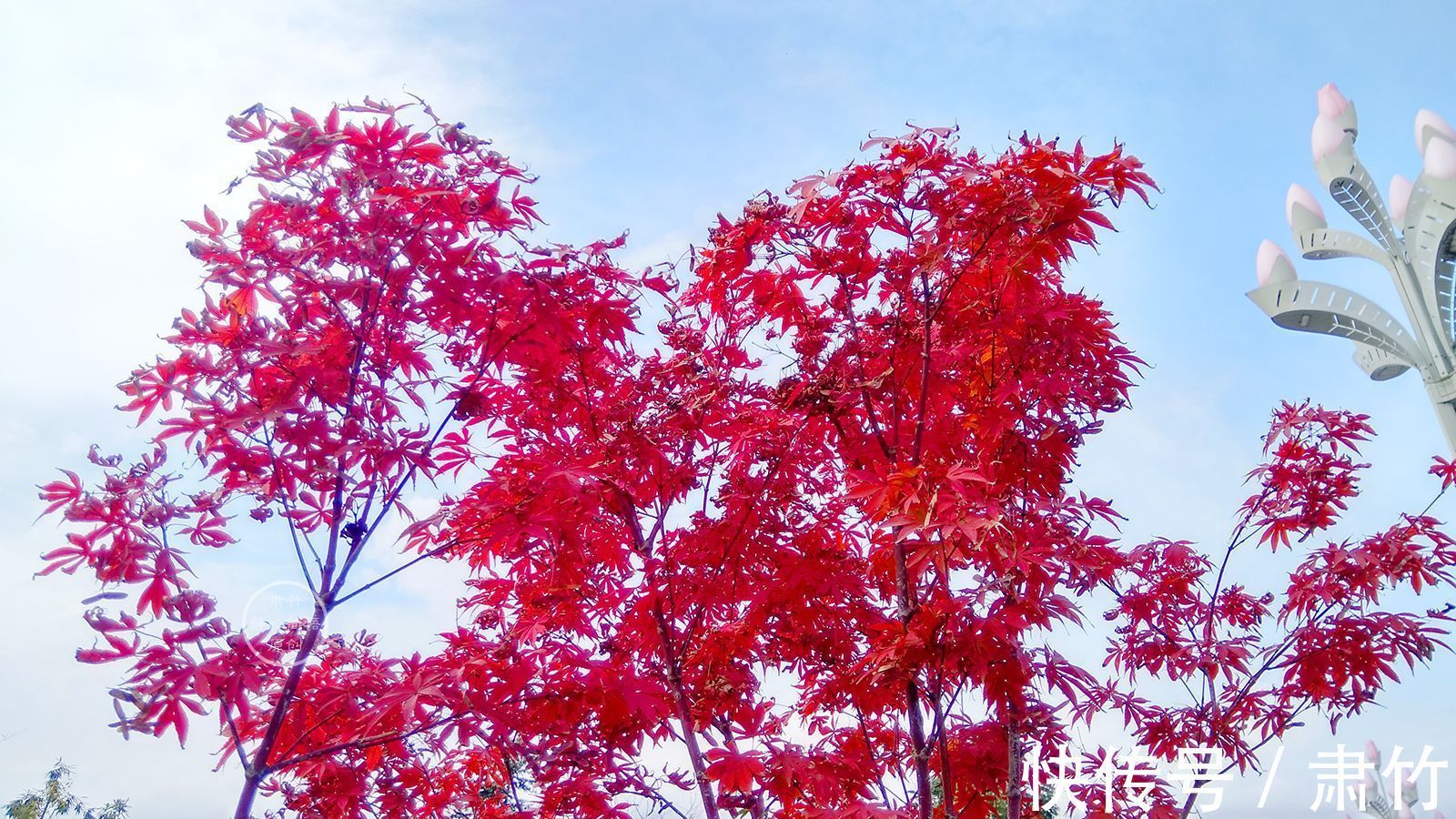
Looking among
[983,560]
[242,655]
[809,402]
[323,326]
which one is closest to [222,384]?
[323,326]

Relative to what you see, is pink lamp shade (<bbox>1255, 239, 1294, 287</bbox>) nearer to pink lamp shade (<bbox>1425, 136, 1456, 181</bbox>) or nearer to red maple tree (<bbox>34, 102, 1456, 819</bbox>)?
pink lamp shade (<bbox>1425, 136, 1456, 181</bbox>)

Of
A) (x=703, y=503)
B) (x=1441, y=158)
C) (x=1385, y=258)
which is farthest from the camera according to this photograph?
(x=1385, y=258)

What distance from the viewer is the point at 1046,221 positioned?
3.14m

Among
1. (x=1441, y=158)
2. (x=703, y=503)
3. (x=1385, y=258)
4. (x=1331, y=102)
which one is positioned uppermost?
(x=1331, y=102)

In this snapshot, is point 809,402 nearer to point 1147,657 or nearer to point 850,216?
point 850,216

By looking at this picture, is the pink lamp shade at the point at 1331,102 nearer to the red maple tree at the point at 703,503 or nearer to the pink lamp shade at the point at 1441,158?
the pink lamp shade at the point at 1441,158

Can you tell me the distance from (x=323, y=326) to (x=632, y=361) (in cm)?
139

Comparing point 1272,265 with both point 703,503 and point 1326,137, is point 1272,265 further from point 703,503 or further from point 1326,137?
point 703,503

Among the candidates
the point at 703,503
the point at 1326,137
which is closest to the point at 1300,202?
the point at 1326,137

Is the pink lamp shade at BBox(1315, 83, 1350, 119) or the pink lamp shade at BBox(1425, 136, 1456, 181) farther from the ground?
the pink lamp shade at BBox(1315, 83, 1350, 119)

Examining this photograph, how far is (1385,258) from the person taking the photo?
1043 cm

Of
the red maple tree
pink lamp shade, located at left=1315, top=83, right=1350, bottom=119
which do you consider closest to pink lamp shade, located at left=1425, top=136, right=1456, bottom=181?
pink lamp shade, located at left=1315, top=83, right=1350, bottom=119

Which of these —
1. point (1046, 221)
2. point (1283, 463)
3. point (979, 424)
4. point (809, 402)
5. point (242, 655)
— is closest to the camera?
point (242, 655)

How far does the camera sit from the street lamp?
996 cm
